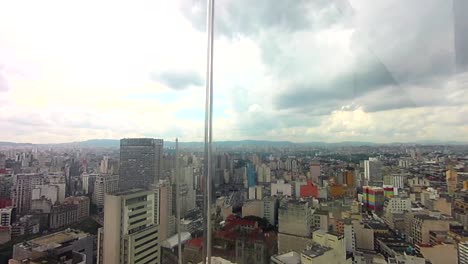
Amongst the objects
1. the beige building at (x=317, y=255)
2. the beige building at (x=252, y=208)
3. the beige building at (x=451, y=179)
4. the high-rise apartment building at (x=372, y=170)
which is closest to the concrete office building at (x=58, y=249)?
the beige building at (x=252, y=208)

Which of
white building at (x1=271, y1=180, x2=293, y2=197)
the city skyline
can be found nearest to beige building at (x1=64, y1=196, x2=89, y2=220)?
the city skyline

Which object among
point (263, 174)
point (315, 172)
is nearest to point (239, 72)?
point (263, 174)

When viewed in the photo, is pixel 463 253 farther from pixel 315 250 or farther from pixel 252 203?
pixel 252 203

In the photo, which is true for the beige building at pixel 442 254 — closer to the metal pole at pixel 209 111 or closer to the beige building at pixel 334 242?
the beige building at pixel 334 242

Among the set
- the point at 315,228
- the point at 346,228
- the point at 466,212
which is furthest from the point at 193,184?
the point at 466,212

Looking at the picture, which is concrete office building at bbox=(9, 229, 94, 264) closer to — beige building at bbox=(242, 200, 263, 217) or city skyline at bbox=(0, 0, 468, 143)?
city skyline at bbox=(0, 0, 468, 143)

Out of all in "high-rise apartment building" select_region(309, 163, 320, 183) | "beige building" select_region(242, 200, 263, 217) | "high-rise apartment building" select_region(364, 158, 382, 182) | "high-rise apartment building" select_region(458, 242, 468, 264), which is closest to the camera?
"high-rise apartment building" select_region(458, 242, 468, 264)

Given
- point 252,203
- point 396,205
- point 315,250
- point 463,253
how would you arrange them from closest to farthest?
point 463,253 < point 396,205 < point 315,250 < point 252,203
